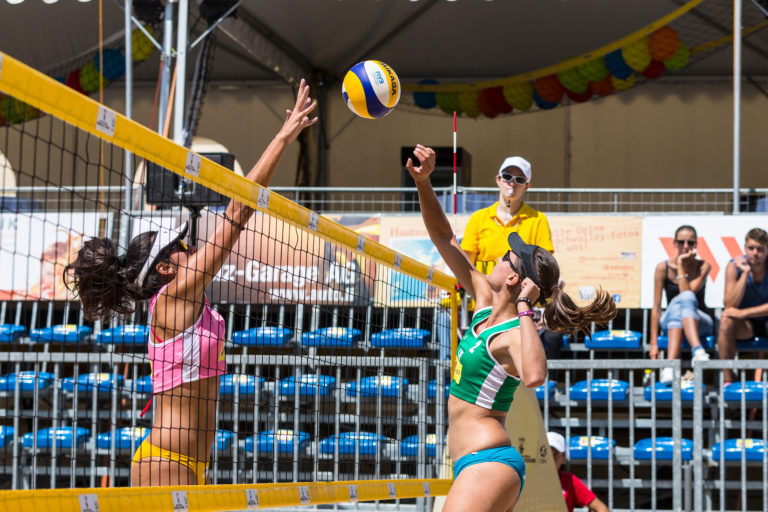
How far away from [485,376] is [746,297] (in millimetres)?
5554

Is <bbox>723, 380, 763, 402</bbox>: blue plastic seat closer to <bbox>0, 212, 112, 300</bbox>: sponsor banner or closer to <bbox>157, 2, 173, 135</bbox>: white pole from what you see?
<bbox>0, 212, 112, 300</bbox>: sponsor banner

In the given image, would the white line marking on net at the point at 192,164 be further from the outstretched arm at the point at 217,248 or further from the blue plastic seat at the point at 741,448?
the blue plastic seat at the point at 741,448

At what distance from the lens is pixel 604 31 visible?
14.1 meters

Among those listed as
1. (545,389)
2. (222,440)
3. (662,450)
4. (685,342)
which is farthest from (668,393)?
(222,440)

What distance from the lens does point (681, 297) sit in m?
8.83

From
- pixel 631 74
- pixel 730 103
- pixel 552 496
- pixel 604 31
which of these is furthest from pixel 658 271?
pixel 730 103

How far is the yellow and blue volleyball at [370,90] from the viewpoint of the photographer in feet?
16.0

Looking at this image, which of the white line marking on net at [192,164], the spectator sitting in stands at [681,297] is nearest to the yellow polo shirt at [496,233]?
the spectator sitting in stands at [681,297]

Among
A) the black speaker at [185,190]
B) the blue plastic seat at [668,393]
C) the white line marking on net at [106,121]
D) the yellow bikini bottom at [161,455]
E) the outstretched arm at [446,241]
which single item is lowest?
the blue plastic seat at [668,393]

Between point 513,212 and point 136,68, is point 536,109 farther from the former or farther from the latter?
point 513,212

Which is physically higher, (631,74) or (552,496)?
(631,74)

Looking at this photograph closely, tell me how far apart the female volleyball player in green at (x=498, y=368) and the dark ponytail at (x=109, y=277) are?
1160mm

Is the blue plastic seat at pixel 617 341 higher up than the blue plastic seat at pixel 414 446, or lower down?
higher up

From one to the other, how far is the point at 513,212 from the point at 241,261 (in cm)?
384
